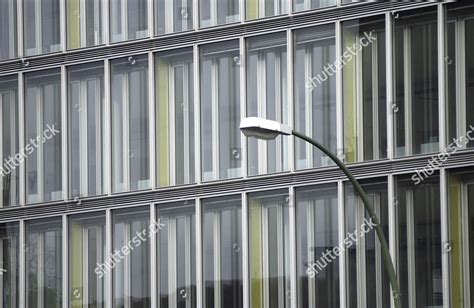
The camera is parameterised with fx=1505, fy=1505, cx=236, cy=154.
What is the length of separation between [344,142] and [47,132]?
7.66 m

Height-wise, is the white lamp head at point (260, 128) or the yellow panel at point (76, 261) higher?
the white lamp head at point (260, 128)

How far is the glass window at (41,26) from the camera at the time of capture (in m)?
34.4

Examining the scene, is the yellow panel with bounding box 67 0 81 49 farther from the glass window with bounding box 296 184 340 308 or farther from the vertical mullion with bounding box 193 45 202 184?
the glass window with bounding box 296 184 340 308

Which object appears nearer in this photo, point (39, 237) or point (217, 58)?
point (217, 58)

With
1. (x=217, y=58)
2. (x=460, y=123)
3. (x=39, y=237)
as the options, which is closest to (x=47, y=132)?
(x=39, y=237)

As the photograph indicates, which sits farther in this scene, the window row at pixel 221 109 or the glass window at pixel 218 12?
the glass window at pixel 218 12

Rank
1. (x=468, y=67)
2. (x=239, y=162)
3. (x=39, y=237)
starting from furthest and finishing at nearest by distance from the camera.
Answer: (x=39, y=237) < (x=239, y=162) < (x=468, y=67)

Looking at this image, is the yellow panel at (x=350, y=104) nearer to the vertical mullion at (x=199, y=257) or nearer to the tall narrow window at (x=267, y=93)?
the tall narrow window at (x=267, y=93)

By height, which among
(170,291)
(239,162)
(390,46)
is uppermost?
(390,46)

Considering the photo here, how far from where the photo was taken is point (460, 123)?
95.0ft

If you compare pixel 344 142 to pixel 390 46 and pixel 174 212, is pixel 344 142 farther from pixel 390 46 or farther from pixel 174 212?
pixel 174 212

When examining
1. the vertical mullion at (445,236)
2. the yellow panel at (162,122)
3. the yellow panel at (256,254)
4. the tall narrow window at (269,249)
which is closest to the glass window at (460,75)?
the vertical mullion at (445,236)

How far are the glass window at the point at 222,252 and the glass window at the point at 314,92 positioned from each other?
6.25 ft

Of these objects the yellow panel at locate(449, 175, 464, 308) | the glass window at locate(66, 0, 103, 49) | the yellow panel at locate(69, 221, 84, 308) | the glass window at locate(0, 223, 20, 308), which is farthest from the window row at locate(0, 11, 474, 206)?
the yellow panel at locate(449, 175, 464, 308)
